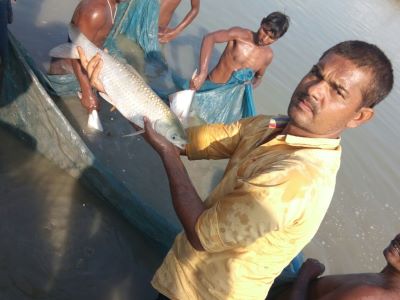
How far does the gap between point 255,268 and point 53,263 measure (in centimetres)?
183

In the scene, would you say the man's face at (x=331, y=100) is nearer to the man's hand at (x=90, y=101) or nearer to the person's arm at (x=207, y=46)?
the man's hand at (x=90, y=101)

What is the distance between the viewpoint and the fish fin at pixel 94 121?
407 cm

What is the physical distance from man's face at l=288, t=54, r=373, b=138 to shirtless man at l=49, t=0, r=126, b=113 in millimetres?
2726

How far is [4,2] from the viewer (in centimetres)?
309

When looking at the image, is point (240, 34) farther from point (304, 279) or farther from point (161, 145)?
point (304, 279)

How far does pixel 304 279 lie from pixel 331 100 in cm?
123

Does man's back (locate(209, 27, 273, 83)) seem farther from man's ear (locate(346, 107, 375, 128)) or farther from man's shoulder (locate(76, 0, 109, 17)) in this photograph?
man's ear (locate(346, 107, 375, 128))

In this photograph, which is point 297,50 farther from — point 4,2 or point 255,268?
point 255,268

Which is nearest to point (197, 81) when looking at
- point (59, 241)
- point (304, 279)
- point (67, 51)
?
point (67, 51)

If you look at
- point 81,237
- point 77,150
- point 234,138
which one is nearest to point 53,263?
point 81,237

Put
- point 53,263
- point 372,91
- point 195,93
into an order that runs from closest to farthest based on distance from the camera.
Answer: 1. point 372,91
2. point 53,263
3. point 195,93

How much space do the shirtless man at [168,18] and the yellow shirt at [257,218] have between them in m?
4.86

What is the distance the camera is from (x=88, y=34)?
4121 mm

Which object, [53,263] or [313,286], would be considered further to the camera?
[53,263]
